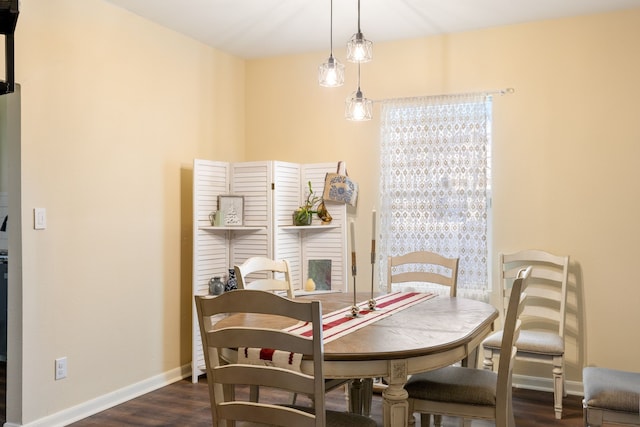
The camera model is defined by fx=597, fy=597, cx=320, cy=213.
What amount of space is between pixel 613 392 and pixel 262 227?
2.57 meters

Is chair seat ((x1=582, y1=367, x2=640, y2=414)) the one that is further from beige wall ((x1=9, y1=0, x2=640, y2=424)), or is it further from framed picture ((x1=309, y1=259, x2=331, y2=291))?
framed picture ((x1=309, y1=259, x2=331, y2=291))

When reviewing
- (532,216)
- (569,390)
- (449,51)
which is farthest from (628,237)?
(449,51)

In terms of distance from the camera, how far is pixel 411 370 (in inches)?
81.3

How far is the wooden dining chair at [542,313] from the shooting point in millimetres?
3541

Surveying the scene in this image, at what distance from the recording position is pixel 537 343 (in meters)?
3.57

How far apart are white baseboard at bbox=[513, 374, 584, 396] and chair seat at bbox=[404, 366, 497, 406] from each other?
1625mm

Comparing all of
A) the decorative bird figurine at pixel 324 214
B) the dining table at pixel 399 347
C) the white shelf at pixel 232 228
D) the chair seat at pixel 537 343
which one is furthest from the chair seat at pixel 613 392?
the white shelf at pixel 232 228

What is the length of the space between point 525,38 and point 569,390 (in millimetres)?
2384

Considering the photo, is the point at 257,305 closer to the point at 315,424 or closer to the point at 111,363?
the point at 315,424

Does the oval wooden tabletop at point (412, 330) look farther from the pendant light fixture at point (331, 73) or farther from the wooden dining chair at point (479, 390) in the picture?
the pendant light fixture at point (331, 73)

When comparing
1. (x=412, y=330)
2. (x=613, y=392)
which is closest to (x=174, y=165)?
(x=412, y=330)

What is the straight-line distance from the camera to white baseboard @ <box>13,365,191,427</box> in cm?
334

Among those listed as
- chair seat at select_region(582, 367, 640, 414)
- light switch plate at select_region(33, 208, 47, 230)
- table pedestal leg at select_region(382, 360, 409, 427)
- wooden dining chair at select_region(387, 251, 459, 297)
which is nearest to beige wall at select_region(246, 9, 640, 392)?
wooden dining chair at select_region(387, 251, 459, 297)

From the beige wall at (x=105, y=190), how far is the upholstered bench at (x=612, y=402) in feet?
8.98
